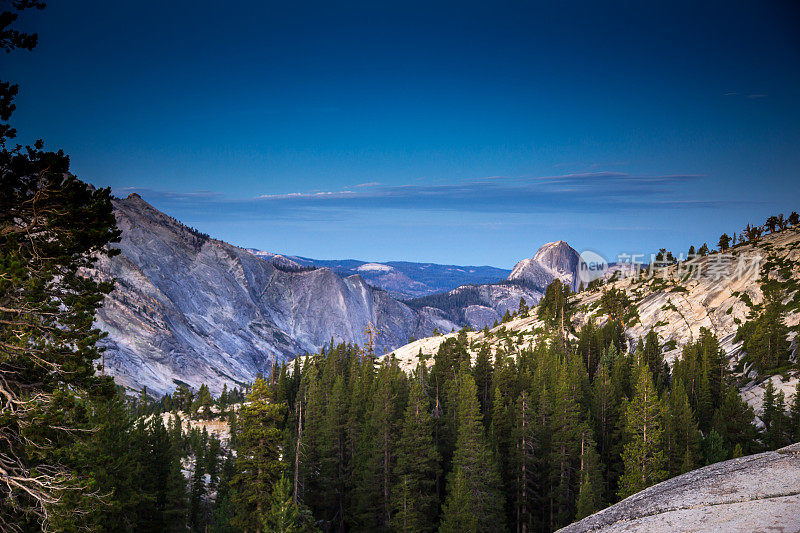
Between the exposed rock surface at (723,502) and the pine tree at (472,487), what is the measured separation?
12996 millimetres

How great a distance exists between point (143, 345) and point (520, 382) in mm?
140794

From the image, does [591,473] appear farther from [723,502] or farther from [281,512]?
[281,512]

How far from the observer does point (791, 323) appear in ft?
214

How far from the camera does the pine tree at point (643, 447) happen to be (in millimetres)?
29938

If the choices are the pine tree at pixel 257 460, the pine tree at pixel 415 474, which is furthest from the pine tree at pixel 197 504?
the pine tree at pixel 257 460

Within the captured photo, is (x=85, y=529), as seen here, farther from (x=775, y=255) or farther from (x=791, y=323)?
(x=775, y=255)

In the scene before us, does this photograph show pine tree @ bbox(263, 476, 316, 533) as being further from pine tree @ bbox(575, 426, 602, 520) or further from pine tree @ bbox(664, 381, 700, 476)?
pine tree @ bbox(664, 381, 700, 476)

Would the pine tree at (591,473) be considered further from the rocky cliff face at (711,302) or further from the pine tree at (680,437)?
the rocky cliff face at (711,302)

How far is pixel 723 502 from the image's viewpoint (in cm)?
1339

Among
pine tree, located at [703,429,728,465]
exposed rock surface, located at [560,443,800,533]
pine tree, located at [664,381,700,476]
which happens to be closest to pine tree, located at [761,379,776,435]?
pine tree, located at [703,429,728,465]

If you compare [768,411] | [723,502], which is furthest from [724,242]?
[723,502]

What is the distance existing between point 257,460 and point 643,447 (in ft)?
79.0

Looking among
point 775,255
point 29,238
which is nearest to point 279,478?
point 29,238

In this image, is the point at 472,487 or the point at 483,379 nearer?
the point at 472,487
